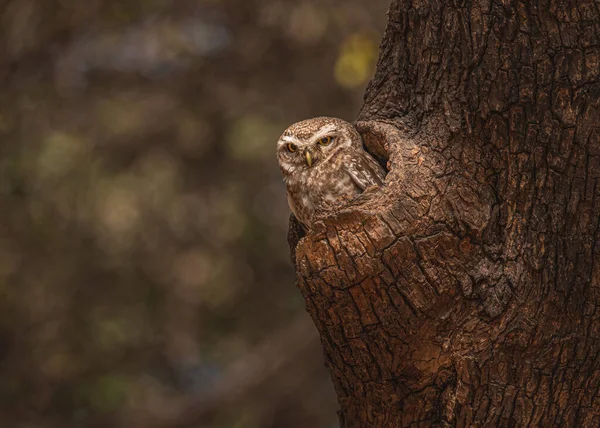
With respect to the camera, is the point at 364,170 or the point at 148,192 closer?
the point at 364,170

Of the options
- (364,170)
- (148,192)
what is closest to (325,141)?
(364,170)

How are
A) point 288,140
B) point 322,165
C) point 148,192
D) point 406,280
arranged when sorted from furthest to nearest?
point 148,192 → point 288,140 → point 322,165 → point 406,280

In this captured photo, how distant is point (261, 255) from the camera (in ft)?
25.0

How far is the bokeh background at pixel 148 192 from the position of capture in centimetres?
638

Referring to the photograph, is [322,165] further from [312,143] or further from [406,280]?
[406,280]

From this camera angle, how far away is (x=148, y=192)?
6.93m

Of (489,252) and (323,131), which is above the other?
(323,131)

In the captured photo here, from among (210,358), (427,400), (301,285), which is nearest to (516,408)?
(427,400)

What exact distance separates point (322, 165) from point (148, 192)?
11.8 ft

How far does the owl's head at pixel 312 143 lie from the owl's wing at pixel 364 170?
0.10 m

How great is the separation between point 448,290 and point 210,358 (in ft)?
19.7

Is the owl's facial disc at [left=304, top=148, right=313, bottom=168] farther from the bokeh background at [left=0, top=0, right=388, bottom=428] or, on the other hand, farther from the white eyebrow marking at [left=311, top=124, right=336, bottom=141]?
the bokeh background at [left=0, top=0, right=388, bottom=428]

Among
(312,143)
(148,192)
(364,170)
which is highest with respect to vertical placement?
(148,192)

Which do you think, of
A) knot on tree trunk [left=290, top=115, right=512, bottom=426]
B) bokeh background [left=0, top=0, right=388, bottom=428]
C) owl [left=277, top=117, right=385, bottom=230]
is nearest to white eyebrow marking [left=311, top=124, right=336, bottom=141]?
owl [left=277, top=117, right=385, bottom=230]
